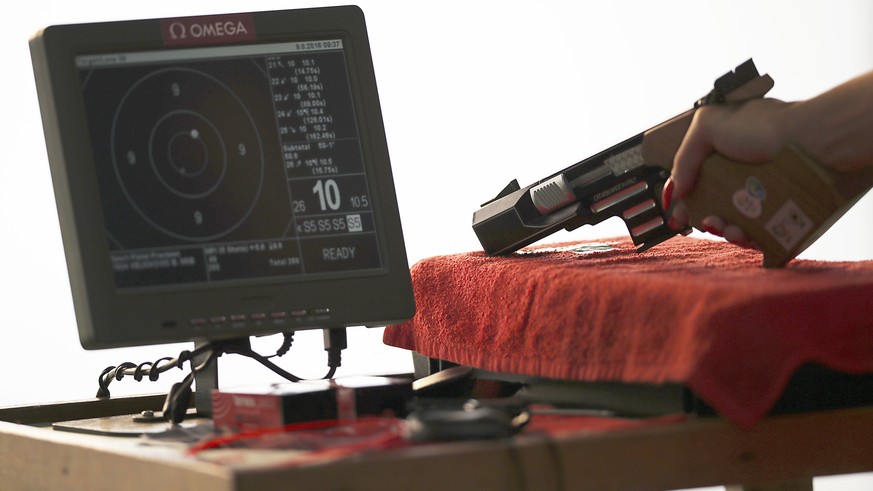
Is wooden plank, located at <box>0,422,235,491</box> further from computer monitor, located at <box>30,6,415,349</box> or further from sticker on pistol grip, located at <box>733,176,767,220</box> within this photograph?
sticker on pistol grip, located at <box>733,176,767,220</box>

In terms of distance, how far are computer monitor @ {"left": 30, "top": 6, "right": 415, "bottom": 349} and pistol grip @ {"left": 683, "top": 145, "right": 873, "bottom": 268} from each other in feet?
0.93

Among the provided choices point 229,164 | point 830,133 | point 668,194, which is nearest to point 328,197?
point 229,164

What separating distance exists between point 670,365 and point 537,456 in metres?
0.12

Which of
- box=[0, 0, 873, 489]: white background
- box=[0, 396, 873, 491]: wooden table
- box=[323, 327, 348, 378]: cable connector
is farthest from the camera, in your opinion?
box=[0, 0, 873, 489]: white background

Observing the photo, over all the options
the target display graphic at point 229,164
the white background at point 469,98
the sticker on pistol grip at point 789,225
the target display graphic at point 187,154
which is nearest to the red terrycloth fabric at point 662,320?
the sticker on pistol grip at point 789,225

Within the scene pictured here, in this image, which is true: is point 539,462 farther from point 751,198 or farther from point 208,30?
point 208,30

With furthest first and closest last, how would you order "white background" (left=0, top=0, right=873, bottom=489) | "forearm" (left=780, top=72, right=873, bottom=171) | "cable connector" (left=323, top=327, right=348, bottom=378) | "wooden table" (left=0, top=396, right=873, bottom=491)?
1. "white background" (left=0, top=0, right=873, bottom=489)
2. "cable connector" (left=323, top=327, right=348, bottom=378)
3. "forearm" (left=780, top=72, right=873, bottom=171)
4. "wooden table" (left=0, top=396, right=873, bottom=491)

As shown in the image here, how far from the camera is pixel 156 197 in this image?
0.94m

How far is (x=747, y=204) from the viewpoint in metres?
0.92

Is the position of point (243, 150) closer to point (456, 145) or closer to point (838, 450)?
point (838, 450)

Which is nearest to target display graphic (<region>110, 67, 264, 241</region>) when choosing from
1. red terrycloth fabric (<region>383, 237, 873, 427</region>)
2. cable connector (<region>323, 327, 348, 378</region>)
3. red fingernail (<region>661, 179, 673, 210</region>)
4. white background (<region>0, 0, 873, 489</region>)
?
cable connector (<region>323, 327, 348, 378</region>)

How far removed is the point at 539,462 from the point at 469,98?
1456mm

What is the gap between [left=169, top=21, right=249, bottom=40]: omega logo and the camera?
3.23 feet

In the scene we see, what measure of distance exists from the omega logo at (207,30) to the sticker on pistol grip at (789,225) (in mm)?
489
